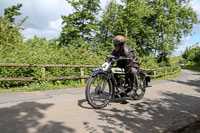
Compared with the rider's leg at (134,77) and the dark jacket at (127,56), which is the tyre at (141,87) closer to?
the rider's leg at (134,77)

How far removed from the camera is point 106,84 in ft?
15.6

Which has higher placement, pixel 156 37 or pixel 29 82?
pixel 156 37

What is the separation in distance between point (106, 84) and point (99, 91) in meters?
0.32

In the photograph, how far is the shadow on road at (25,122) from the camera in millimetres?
2961

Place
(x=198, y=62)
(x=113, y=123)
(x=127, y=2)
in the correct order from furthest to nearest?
1. (x=198, y=62)
2. (x=127, y=2)
3. (x=113, y=123)

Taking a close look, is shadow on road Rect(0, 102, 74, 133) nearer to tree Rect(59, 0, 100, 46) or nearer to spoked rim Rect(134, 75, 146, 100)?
spoked rim Rect(134, 75, 146, 100)

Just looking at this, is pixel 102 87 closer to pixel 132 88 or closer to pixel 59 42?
pixel 132 88

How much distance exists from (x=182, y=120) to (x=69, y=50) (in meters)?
8.30

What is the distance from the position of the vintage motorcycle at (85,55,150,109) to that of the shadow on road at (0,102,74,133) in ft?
3.97

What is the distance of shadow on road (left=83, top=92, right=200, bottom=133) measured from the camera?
3.30 m

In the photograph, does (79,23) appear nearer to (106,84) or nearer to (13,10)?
(13,10)

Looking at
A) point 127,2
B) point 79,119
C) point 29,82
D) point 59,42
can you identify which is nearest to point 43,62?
point 29,82

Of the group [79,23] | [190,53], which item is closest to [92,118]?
[79,23]

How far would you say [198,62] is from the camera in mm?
57062
